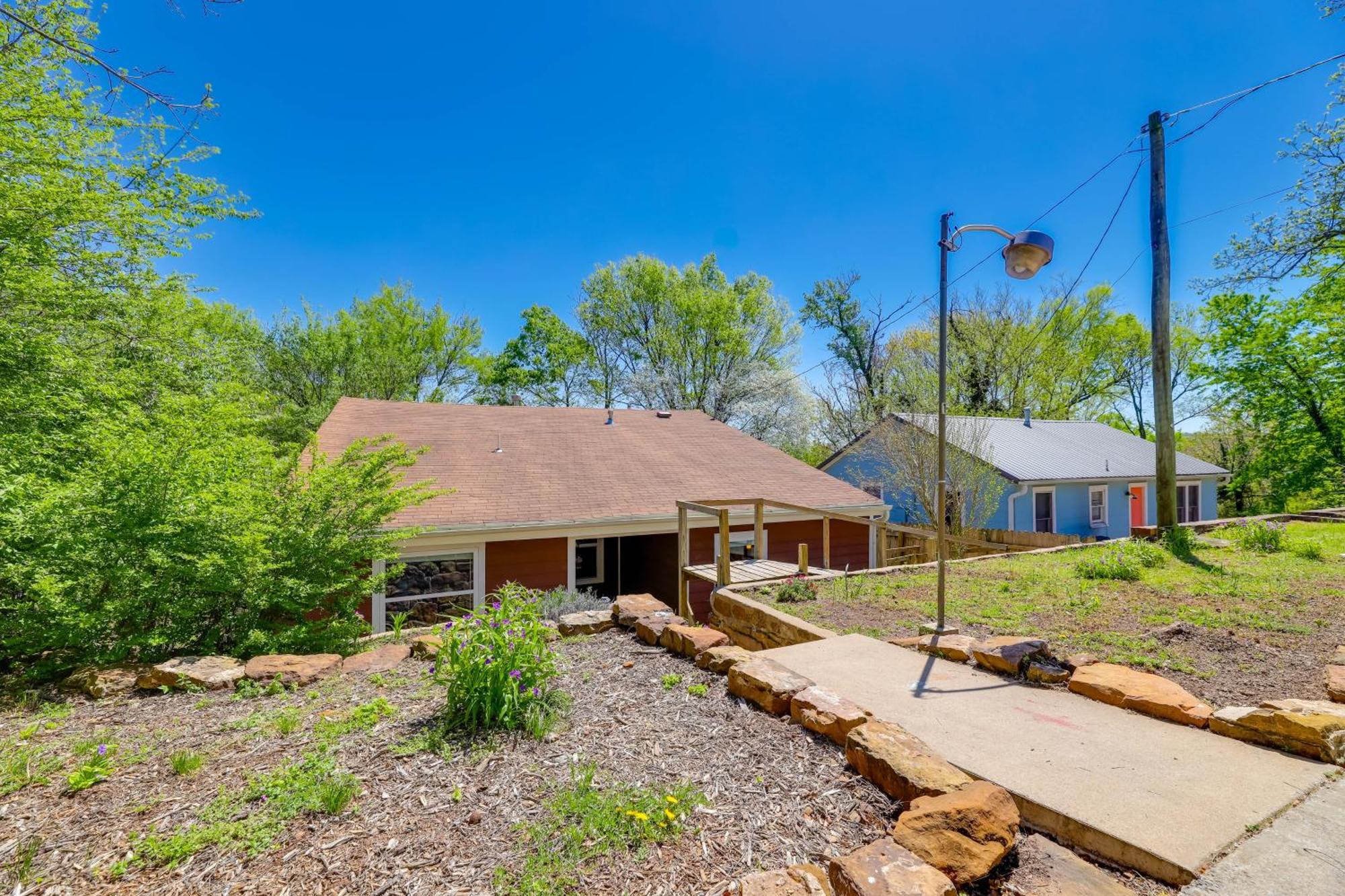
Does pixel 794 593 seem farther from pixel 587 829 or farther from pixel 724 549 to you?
pixel 587 829

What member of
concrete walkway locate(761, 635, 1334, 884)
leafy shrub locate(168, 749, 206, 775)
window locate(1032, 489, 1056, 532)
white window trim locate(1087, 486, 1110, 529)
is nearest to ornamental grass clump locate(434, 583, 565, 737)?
leafy shrub locate(168, 749, 206, 775)

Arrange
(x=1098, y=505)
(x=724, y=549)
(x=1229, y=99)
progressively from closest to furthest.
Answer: (x=724, y=549) < (x=1229, y=99) < (x=1098, y=505)

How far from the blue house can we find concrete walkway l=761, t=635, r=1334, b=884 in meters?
12.6

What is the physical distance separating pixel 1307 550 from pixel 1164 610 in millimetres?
5553

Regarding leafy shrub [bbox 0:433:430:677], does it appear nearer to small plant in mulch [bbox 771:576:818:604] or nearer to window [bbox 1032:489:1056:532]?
small plant in mulch [bbox 771:576:818:604]

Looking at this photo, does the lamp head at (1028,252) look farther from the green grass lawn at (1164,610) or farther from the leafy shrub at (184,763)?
the leafy shrub at (184,763)

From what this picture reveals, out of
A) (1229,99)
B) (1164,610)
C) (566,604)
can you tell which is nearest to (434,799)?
(566,604)

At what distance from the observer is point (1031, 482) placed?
16.0 m

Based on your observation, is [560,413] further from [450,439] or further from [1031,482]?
[1031,482]

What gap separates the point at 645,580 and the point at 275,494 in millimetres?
8122

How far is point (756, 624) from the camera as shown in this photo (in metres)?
5.98

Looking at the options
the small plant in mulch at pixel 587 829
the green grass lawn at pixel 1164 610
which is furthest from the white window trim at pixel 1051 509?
the small plant in mulch at pixel 587 829

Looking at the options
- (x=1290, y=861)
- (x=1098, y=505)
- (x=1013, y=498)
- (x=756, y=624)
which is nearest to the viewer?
(x=1290, y=861)

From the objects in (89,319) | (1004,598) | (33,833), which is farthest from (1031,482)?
(89,319)
